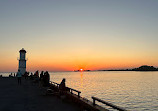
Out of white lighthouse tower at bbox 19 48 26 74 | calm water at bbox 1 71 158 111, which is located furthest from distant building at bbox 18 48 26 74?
calm water at bbox 1 71 158 111

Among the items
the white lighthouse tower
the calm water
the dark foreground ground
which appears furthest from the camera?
the white lighthouse tower

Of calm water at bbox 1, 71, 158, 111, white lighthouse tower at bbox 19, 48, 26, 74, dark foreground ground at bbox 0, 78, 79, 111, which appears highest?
white lighthouse tower at bbox 19, 48, 26, 74

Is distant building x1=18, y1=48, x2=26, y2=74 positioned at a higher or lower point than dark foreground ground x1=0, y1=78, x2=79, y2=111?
higher

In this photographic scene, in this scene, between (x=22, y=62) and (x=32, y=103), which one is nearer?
(x=32, y=103)

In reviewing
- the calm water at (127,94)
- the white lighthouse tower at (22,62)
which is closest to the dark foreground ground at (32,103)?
the calm water at (127,94)

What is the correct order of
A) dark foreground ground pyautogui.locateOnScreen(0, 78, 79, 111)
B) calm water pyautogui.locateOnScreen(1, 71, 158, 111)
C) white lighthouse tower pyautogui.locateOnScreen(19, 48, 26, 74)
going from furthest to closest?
white lighthouse tower pyautogui.locateOnScreen(19, 48, 26, 74) < calm water pyautogui.locateOnScreen(1, 71, 158, 111) < dark foreground ground pyautogui.locateOnScreen(0, 78, 79, 111)

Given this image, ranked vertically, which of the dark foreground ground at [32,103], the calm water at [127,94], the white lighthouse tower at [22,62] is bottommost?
the calm water at [127,94]

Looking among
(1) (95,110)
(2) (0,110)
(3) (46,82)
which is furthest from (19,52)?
(1) (95,110)

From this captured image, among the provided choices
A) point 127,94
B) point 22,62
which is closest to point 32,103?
point 127,94

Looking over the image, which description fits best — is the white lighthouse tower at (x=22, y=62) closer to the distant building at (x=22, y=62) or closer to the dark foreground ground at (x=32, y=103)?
the distant building at (x=22, y=62)

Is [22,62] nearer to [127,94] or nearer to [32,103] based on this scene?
[127,94]

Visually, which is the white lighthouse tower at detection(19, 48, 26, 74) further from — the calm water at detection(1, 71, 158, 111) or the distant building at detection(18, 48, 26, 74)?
the calm water at detection(1, 71, 158, 111)

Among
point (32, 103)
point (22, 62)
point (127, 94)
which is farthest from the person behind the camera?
point (22, 62)

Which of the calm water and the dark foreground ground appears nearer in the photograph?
the dark foreground ground
